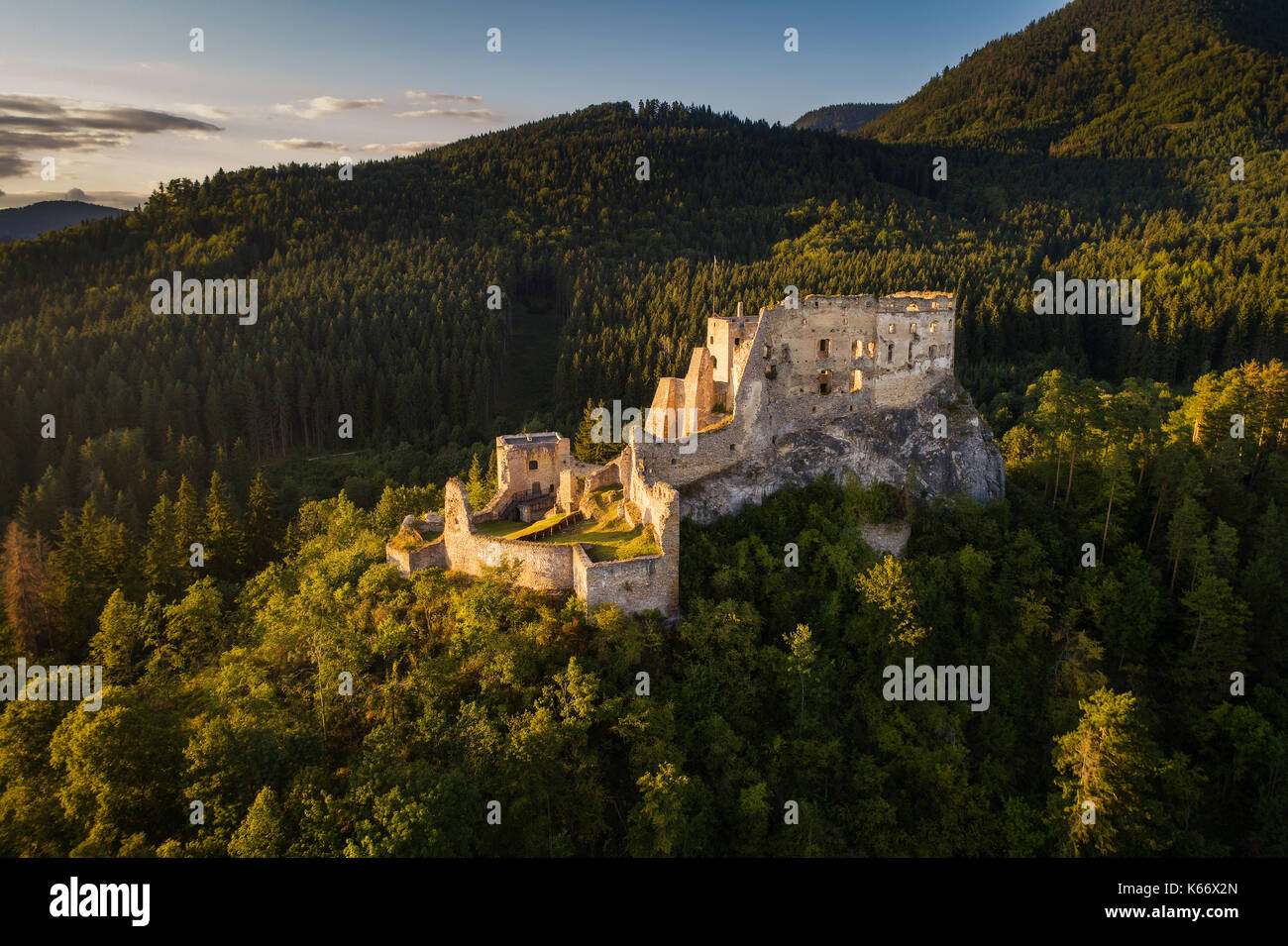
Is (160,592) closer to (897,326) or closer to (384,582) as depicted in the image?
(384,582)

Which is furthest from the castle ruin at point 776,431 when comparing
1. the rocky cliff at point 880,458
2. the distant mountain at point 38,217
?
the distant mountain at point 38,217

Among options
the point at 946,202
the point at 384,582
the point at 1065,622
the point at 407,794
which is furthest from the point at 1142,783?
the point at 946,202

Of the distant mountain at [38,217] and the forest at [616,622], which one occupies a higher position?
the distant mountain at [38,217]

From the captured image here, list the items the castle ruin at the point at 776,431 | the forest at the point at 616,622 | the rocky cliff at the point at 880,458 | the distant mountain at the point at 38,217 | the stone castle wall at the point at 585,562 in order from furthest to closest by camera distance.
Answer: the distant mountain at the point at 38,217
the rocky cliff at the point at 880,458
the castle ruin at the point at 776,431
the stone castle wall at the point at 585,562
the forest at the point at 616,622

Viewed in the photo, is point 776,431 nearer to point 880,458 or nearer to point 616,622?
point 880,458

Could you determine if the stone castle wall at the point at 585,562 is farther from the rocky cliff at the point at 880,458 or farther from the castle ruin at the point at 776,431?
the rocky cliff at the point at 880,458

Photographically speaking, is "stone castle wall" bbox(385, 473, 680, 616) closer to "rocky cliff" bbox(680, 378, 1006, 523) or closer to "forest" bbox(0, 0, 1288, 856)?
"forest" bbox(0, 0, 1288, 856)

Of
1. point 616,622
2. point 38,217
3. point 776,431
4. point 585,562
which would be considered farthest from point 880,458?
point 38,217

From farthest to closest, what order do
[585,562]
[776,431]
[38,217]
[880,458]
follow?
[38,217] → [880,458] → [776,431] → [585,562]
